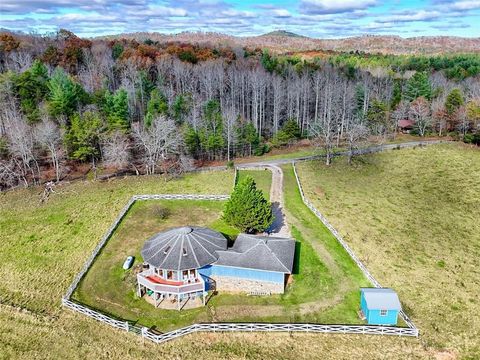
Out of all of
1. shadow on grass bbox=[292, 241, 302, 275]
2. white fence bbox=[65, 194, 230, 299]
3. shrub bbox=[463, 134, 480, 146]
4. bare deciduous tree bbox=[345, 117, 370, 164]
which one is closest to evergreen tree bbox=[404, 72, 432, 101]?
shrub bbox=[463, 134, 480, 146]

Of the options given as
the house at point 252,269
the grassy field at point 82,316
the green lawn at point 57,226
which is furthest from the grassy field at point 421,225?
the green lawn at point 57,226

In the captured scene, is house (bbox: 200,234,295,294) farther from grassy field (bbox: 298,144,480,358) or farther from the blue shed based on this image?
grassy field (bbox: 298,144,480,358)

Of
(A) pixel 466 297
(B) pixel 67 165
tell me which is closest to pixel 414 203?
(A) pixel 466 297

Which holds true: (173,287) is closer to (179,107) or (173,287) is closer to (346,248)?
(346,248)

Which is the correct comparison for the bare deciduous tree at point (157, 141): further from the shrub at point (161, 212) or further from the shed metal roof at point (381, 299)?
the shed metal roof at point (381, 299)

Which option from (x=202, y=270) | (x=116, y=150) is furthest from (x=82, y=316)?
(x=116, y=150)
